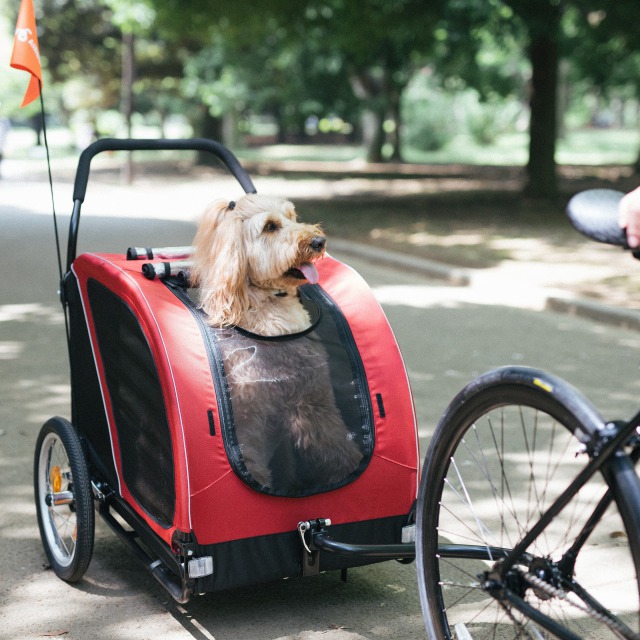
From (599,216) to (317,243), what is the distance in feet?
4.24

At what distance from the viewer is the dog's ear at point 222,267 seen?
10.8 feet

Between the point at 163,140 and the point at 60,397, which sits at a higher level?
the point at 163,140

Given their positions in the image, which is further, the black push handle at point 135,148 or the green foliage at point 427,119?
the green foliage at point 427,119

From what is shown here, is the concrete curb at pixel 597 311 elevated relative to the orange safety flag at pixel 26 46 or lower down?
lower down

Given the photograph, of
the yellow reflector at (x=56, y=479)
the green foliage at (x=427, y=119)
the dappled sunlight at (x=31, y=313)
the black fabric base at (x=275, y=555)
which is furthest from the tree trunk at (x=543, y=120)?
the green foliage at (x=427, y=119)

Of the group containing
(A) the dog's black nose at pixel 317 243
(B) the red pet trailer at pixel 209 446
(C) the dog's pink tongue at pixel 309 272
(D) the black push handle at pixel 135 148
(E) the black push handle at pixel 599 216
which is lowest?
(B) the red pet trailer at pixel 209 446

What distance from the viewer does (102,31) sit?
3484cm

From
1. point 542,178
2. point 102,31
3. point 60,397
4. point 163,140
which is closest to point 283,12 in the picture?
point 542,178

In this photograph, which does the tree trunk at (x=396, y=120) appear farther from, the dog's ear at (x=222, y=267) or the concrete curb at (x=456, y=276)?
the dog's ear at (x=222, y=267)

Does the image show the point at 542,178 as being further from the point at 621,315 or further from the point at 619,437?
the point at 619,437

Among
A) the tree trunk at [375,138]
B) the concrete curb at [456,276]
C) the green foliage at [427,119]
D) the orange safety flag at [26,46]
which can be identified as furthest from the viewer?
the green foliage at [427,119]

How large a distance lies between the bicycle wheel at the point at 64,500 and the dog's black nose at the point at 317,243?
1157 mm

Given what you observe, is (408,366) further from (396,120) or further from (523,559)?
(396,120)

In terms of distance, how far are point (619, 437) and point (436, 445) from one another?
0.65m
